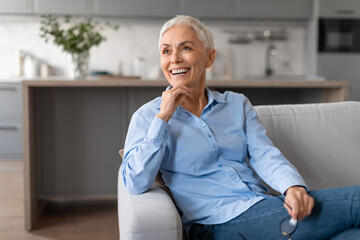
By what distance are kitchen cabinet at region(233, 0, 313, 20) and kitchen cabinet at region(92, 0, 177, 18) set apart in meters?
0.82

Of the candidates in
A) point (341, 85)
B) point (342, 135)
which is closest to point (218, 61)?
point (341, 85)

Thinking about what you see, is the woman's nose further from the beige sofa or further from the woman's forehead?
the beige sofa

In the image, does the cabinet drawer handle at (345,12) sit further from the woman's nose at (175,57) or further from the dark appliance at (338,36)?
the woman's nose at (175,57)

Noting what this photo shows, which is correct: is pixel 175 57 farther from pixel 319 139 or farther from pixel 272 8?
pixel 272 8

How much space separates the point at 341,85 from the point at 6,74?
4.22 metres

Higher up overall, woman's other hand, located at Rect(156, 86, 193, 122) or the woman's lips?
the woman's lips

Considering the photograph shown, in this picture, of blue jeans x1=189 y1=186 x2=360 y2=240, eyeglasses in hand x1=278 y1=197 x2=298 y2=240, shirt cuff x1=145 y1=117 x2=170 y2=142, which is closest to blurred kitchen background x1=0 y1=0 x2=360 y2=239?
shirt cuff x1=145 y1=117 x2=170 y2=142

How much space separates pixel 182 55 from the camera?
1635 mm

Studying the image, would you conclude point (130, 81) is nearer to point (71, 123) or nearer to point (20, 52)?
point (71, 123)

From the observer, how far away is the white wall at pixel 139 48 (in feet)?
18.0

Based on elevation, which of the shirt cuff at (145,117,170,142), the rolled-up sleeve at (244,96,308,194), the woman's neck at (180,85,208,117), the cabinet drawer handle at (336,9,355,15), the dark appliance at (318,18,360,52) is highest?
the cabinet drawer handle at (336,9,355,15)

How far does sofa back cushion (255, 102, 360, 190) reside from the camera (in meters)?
1.95

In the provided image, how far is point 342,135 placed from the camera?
2006mm

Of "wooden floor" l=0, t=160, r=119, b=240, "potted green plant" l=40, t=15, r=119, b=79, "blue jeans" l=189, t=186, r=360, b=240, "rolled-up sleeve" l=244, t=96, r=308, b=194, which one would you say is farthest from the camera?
"potted green plant" l=40, t=15, r=119, b=79
